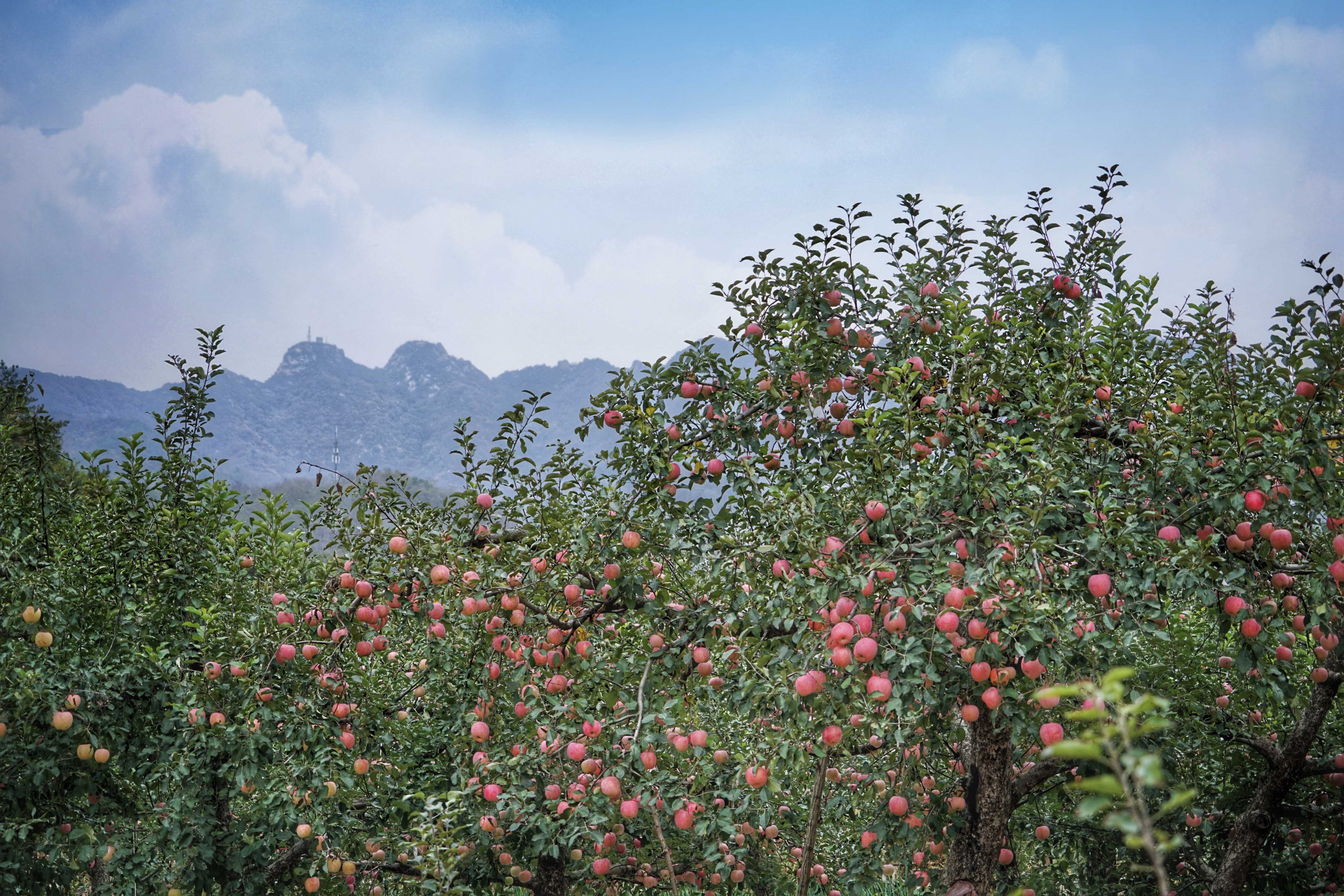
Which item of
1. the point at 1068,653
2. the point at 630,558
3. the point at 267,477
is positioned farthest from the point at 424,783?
the point at 267,477

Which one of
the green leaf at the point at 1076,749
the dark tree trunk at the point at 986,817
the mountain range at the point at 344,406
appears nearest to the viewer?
the green leaf at the point at 1076,749

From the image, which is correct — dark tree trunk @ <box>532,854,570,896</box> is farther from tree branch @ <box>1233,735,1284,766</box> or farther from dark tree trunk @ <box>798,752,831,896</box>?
tree branch @ <box>1233,735,1284,766</box>

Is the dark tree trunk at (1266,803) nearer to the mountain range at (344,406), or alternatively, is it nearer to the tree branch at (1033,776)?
the tree branch at (1033,776)

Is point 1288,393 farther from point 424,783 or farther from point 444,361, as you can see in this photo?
point 444,361

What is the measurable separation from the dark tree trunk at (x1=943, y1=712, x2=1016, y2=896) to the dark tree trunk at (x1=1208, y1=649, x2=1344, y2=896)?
4.45 ft

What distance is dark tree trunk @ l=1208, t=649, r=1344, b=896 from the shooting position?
14.4 feet

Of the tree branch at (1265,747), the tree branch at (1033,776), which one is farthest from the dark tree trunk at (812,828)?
the tree branch at (1265,747)

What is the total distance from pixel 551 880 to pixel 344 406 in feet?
517

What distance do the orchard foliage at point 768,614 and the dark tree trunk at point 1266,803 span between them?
18 millimetres

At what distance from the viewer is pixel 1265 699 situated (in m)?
4.28

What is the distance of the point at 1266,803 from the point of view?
4.50m

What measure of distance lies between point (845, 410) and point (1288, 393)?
1.79m

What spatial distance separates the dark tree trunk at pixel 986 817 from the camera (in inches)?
167

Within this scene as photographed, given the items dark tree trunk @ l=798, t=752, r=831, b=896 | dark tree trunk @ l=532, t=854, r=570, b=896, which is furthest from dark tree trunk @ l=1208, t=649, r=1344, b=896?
dark tree trunk @ l=532, t=854, r=570, b=896
